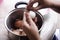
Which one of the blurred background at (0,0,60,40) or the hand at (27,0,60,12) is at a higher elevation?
the hand at (27,0,60,12)

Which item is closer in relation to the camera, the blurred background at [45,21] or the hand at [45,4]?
the hand at [45,4]

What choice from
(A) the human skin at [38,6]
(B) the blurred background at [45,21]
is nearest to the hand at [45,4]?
(A) the human skin at [38,6]

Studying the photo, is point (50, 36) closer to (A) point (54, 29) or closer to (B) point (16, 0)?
(A) point (54, 29)

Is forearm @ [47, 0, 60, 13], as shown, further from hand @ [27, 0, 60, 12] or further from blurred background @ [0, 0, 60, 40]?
blurred background @ [0, 0, 60, 40]

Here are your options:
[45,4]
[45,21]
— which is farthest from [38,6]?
[45,21]

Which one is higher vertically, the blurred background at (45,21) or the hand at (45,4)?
the hand at (45,4)

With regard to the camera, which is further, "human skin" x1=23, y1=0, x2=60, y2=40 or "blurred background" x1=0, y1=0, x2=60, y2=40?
"blurred background" x1=0, y1=0, x2=60, y2=40

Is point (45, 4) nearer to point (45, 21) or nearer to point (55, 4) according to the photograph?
point (55, 4)

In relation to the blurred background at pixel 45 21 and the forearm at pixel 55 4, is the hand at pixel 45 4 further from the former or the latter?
the blurred background at pixel 45 21

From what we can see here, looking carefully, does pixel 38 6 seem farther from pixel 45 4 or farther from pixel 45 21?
pixel 45 21

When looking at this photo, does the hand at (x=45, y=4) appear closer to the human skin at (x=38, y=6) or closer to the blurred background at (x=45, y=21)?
the human skin at (x=38, y=6)

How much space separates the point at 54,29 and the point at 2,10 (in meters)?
0.31

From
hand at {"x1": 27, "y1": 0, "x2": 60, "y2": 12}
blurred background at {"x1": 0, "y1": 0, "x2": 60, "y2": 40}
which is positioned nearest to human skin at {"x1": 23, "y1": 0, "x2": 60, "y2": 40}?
hand at {"x1": 27, "y1": 0, "x2": 60, "y2": 12}

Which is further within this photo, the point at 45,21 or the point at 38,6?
the point at 45,21
